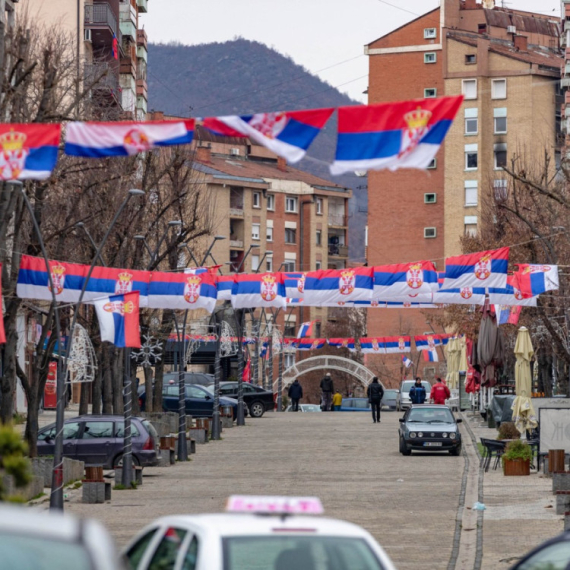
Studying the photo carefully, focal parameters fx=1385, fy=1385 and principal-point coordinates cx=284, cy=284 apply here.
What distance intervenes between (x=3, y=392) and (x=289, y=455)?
11.4m

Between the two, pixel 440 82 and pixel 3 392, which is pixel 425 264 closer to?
pixel 3 392

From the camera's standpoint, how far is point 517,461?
104 ft

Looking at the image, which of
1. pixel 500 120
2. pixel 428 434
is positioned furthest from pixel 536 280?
pixel 500 120

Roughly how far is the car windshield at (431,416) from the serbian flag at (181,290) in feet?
25.2

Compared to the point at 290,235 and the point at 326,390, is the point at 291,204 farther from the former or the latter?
the point at 326,390

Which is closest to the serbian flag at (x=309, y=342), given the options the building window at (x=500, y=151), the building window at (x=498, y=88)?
the building window at (x=500, y=151)

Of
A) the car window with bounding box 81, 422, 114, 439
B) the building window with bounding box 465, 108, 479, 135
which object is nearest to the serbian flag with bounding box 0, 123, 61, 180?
the car window with bounding box 81, 422, 114, 439

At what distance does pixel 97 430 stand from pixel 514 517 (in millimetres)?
14220

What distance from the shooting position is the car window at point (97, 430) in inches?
1364

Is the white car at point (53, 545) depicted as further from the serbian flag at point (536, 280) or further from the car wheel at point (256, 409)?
the car wheel at point (256, 409)

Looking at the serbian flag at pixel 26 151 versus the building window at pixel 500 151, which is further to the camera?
the building window at pixel 500 151

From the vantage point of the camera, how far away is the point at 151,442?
3456 centimetres

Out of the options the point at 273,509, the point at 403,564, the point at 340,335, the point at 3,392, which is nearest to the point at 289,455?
the point at 3,392

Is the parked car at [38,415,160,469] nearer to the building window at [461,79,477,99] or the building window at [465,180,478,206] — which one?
the building window at [465,180,478,206]
